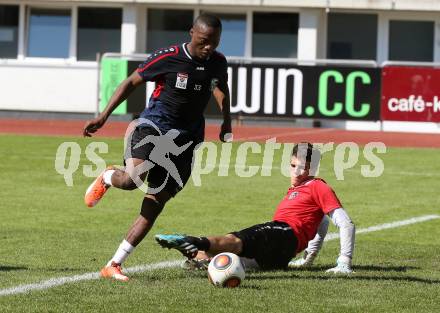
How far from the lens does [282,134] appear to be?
89.7 ft

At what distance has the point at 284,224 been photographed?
946 centimetres

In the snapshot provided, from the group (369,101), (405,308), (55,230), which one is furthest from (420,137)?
(405,308)

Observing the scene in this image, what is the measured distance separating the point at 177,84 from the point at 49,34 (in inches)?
1074

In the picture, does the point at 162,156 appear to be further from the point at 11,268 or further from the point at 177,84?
the point at 11,268

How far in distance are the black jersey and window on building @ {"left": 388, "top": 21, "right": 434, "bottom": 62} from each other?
25943 mm

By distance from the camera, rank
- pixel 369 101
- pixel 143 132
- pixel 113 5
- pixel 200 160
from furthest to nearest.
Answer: pixel 113 5 → pixel 369 101 → pixel 200 160 → pixel 143 132

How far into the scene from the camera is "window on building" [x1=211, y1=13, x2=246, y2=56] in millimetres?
34656

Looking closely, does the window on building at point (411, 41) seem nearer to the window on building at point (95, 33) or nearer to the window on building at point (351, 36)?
the window on building at point (351, 36)

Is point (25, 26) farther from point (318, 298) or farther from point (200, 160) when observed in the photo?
point (318, 298)

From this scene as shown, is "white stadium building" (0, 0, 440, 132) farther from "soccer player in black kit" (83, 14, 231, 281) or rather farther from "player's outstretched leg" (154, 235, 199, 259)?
"player's outstretched leg" (154, 235, 199, 259)

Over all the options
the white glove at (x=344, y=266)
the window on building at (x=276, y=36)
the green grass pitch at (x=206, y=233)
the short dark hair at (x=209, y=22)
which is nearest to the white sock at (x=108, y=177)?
the green grass pitch at (x=206, y=233)

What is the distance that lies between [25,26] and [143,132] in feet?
89.6

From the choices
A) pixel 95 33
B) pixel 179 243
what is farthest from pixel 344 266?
pixel 95 33

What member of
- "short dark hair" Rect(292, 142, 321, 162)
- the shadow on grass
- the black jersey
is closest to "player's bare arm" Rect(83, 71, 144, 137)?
the black jersey
